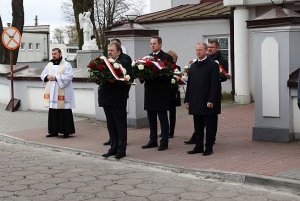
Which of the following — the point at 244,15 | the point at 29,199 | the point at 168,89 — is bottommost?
the point at 29,199

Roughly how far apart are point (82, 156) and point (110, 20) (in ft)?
123

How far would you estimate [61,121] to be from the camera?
38.8 ft

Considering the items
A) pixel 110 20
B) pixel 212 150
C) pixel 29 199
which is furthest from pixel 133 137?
pixel 110 20

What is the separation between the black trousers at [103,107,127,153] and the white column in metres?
8.79

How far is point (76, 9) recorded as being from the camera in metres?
29.1

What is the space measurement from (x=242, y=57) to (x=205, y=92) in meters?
8.74

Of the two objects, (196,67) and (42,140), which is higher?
(196,67)

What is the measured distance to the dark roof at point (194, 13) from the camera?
62.5 feet

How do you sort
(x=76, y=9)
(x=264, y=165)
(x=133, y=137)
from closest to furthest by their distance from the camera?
1. (x=264, y=165)
2. (x=133, y=137)
3. (x=76, y=9)

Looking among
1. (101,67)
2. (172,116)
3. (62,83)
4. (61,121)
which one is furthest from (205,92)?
(61,121)

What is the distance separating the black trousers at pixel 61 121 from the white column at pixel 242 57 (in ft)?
24.4

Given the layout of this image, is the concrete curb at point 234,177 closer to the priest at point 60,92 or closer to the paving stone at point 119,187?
the paving stone at point 119,187

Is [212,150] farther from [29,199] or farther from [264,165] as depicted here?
[29,199]

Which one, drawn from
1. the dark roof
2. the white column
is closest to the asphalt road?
the white column
